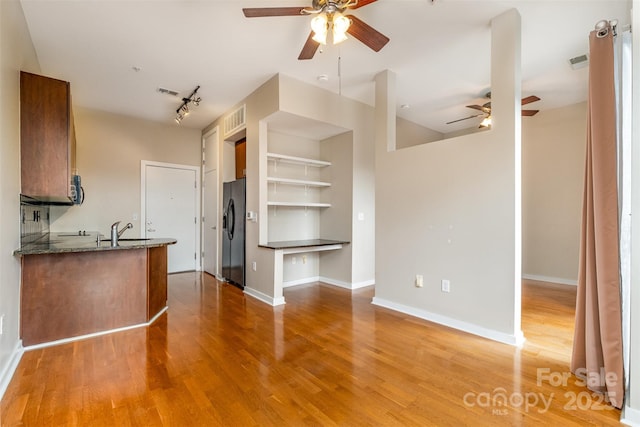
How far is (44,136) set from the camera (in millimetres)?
2684

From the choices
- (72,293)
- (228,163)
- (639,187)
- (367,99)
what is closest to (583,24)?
(639,187)

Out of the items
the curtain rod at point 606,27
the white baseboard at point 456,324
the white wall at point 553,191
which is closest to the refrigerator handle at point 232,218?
the white baseboard at point 456,324

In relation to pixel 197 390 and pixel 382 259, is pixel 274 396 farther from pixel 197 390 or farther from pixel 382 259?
pixel 382 259

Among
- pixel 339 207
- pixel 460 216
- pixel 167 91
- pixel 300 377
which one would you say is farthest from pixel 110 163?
pixel 460 216

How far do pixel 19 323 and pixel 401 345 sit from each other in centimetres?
338

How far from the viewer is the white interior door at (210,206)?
5633 mm

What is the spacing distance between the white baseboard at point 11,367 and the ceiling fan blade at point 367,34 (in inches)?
142

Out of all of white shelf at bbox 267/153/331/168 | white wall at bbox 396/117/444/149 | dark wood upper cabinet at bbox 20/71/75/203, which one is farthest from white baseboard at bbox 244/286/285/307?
white wall at bbox 396/117/444/149

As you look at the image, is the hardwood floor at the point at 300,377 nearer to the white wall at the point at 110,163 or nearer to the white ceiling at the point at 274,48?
the white wall at the point at 110,163

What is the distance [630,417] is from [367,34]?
3114 mm

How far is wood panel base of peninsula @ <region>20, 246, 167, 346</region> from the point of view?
266cm

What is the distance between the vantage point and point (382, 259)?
12.7ft

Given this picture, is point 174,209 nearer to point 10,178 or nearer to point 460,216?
point 10,178

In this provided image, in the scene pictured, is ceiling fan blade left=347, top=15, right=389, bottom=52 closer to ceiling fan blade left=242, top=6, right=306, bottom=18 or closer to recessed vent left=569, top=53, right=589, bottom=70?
ceiling fan blade left=242, top=6, right=306, bottom=18
